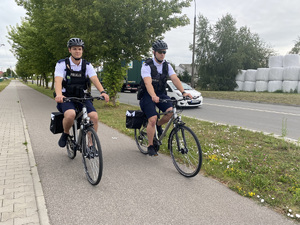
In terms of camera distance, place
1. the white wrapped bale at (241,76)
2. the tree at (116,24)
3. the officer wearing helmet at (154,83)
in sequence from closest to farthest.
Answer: the officer wearing helmet at (154,83), the tree at (116,24), the white wrapped bale at (241,76)

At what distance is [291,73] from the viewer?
24.7 meters

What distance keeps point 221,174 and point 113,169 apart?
1.73 metres

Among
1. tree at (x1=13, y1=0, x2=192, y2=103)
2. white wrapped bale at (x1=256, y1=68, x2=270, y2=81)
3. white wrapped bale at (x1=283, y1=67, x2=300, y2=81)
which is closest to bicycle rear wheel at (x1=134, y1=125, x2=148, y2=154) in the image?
tree at (x1=13, y1=0, x2=192, y2=103)

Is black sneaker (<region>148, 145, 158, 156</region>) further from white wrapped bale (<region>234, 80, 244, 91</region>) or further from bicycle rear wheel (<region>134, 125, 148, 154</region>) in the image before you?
white wrapped bale (<region>234, 80, 244, 91</region>)

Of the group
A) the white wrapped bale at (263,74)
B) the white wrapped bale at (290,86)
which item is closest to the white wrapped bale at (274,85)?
the white wrapped bale at (290,86)

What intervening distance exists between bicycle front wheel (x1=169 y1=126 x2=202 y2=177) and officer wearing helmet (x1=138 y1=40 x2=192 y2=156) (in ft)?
1.34

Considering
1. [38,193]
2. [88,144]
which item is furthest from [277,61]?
[38,193]

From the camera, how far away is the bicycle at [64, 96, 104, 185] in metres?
3.30

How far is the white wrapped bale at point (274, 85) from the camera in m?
25.5

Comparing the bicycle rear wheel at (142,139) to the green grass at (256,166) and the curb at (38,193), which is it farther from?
the curb at (38,193)

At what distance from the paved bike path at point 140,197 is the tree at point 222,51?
94.3 ft

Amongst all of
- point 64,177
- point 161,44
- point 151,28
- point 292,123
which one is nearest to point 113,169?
point 64,177

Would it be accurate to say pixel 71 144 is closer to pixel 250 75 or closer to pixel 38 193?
pixel 38 193

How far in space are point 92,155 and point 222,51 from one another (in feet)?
102
